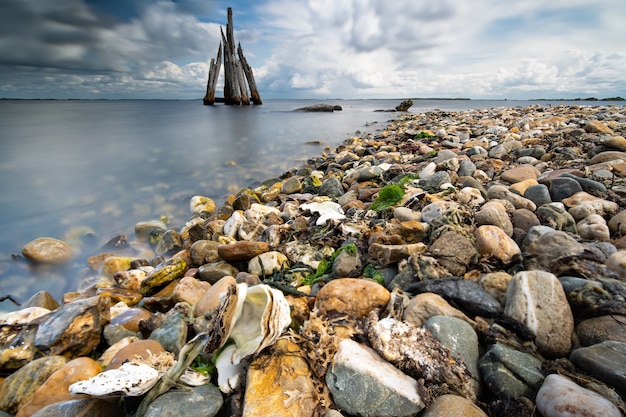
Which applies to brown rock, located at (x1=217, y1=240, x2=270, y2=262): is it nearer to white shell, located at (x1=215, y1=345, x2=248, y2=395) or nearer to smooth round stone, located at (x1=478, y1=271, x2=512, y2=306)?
white shell, located at (x1=215, y1=345, x2=248, y2=395)

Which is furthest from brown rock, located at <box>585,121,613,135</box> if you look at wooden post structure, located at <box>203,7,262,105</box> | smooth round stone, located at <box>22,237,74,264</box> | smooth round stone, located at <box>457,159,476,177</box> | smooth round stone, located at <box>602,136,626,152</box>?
wooden post structure, located at <box>203,7,262,105</box>

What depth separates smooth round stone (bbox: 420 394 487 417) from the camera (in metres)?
1.51

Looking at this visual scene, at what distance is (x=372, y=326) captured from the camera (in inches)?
78.9

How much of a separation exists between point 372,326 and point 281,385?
27.2 inches

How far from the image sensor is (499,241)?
2.81 m

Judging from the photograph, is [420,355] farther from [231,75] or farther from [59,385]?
[231,75]

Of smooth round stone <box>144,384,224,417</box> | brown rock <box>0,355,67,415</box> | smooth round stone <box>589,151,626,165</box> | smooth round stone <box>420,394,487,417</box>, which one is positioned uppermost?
smooth round stone <box>589,151,626,165</box>

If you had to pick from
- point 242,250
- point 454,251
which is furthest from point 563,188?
point 242,250

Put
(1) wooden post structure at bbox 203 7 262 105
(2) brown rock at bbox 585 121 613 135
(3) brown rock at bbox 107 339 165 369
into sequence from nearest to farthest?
(3) brown rock at bbox 107 339 165 369
(2) brown rock at bbox 585 121 613 135
(1) wooden post structure at bbox 203 7 262 105

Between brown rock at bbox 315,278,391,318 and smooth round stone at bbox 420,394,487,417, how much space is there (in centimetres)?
77

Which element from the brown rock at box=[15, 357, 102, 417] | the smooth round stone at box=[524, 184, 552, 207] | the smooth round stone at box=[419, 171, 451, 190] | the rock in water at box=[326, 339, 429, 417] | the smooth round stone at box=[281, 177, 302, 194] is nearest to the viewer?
the rock in water at box=[326, 339, 429, 417]

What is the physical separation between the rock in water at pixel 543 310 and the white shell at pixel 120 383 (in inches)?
92.3

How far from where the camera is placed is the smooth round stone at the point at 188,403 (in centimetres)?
166

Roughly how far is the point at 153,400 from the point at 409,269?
84.9 inches
